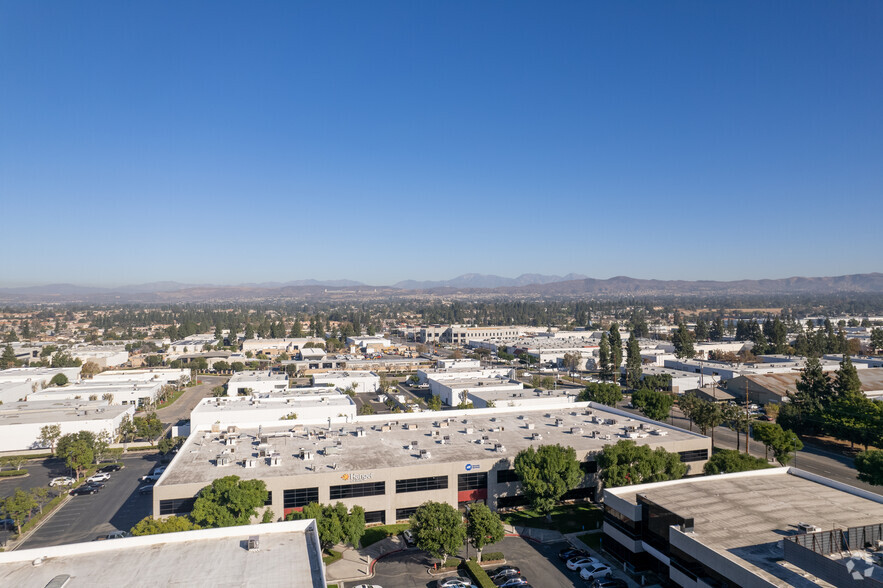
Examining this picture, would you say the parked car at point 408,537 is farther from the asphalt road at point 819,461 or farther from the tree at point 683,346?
the tree at point 683,346

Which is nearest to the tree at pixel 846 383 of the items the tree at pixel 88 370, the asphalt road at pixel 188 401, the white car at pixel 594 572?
the white car at pixel 594 572

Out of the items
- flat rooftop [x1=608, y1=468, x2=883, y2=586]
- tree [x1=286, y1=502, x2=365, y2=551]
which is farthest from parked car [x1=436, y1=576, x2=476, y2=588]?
flat rooftop [x1=608, y1=468, x2=883, y2=586]

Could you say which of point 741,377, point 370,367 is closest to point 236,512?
point 741,377

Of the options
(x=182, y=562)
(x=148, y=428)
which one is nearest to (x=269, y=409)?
(x=148, y=428)

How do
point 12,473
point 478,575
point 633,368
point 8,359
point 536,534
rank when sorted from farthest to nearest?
point 8,359 → point 633,368 → point 12,473 → point 536,534 → point 478,575

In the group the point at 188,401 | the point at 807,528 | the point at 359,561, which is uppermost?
the point at 807,528

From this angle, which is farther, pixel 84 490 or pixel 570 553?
pixel 84 490

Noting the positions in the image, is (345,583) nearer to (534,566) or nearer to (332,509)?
(332,509)

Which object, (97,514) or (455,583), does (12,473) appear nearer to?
(97,514)
